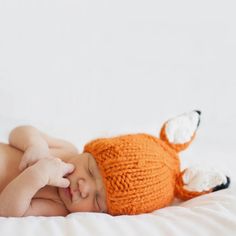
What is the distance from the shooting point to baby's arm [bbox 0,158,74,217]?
44.8 inches

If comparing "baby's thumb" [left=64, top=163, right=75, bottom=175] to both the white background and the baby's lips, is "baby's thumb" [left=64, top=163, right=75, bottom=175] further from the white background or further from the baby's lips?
the white background

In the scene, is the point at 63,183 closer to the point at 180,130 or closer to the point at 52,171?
the point at 52,171

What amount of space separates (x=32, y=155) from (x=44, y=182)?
0.41ft

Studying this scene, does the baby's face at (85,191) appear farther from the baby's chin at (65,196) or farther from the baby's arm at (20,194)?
the baby's arm at (20,194)

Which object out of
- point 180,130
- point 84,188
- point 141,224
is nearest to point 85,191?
point 84,188

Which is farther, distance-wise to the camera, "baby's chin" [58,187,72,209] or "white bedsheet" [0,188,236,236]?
"baby's chin" [58,187,72,209]

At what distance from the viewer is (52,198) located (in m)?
1.27

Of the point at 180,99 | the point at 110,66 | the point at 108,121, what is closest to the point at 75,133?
the point at 108,121

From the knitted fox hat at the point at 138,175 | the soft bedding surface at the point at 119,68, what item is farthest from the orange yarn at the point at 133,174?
the soft bedding surface at the point at 119,68

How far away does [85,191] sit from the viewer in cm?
121

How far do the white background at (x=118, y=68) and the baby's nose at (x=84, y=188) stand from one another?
0.53 m

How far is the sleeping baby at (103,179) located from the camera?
1170 mm

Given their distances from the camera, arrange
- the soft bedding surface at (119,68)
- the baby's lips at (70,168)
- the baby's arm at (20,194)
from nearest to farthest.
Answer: the baby's arm at (20,194) → the baby's lips at (70,168) → the soft bedding surface at (119,68)

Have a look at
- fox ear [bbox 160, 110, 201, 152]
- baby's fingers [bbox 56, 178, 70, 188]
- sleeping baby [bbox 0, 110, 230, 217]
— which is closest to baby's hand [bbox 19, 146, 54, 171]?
sleeping baby [bbox 0, 110, 230, 217]
